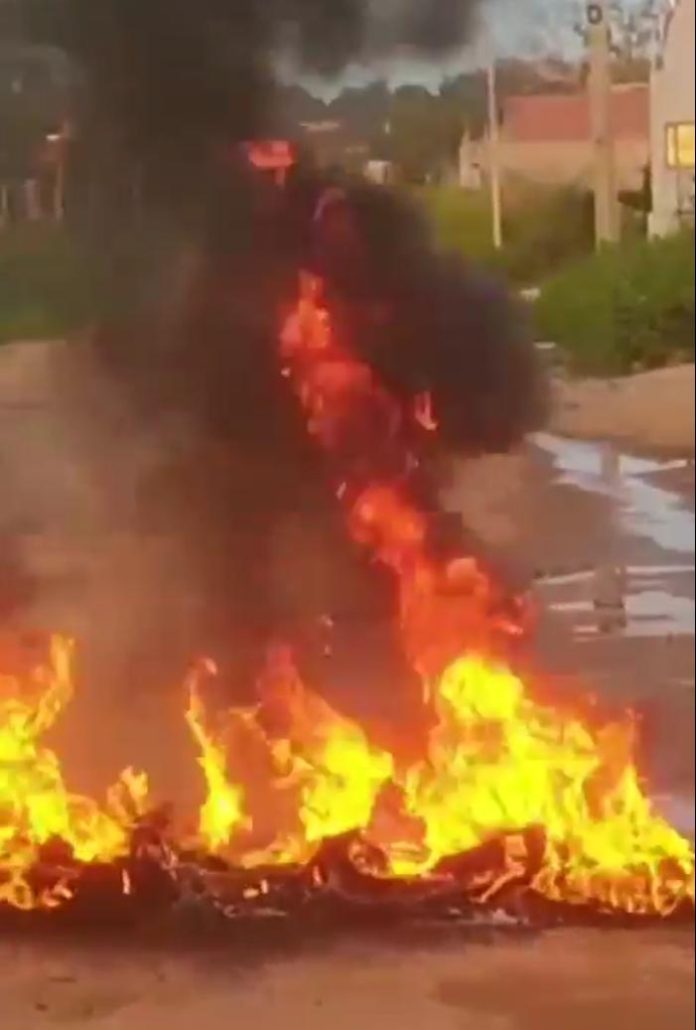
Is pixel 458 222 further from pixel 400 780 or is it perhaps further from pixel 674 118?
pixel 400 780

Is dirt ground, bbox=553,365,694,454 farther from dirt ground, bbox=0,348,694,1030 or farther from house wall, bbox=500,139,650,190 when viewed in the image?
house wall, bbox=500,139,650,190

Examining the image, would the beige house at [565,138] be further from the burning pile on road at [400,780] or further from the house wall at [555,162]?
the burning pile on road at [400,780]

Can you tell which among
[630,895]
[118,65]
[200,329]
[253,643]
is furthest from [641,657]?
[118,65]

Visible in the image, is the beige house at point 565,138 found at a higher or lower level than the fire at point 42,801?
higher

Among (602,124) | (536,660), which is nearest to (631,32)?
(602,124)

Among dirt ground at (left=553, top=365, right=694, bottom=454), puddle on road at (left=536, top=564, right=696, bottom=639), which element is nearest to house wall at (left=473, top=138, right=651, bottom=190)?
dirt ground at (left=553, top=365, right=694, bottom=454)

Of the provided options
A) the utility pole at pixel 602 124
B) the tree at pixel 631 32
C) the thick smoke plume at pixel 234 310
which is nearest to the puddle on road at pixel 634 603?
the thick smoke plume at pixel 234 310
